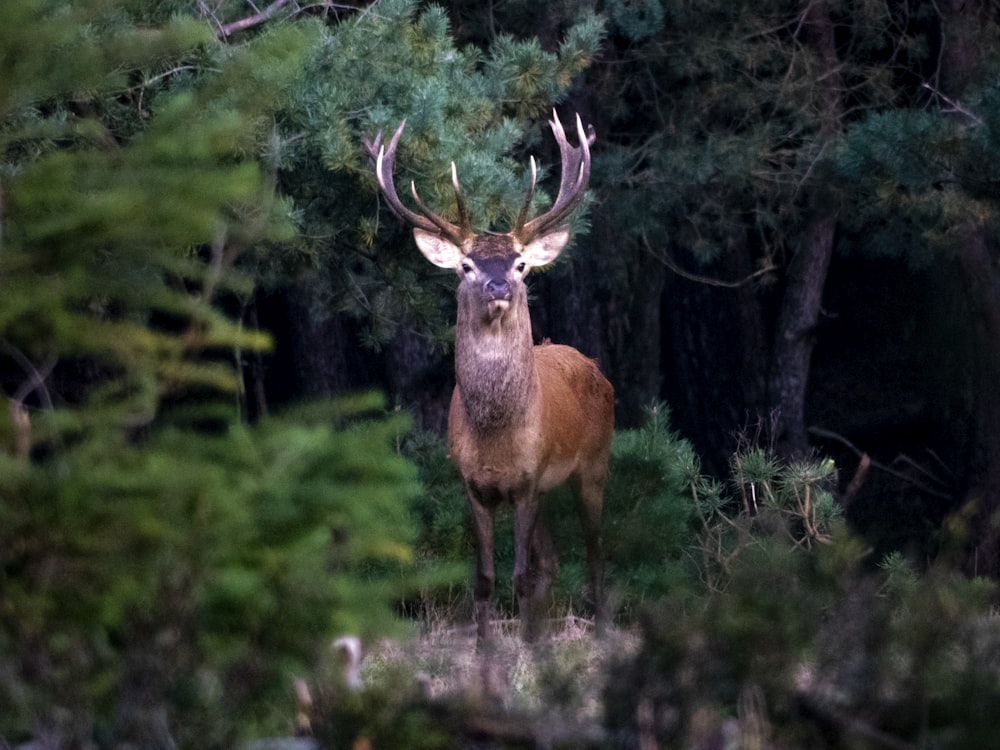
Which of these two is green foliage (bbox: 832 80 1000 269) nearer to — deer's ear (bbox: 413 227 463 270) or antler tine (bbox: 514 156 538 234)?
antler tine (bbox: 514 156 538 234)

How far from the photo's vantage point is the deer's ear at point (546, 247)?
8008 mm

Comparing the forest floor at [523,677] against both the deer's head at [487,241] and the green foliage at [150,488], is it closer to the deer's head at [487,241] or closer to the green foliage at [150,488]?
the green foliage at [150,488]

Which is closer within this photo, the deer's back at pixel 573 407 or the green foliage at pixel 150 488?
the green foliage at pixel 150 488

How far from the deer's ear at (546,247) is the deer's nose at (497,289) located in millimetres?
487

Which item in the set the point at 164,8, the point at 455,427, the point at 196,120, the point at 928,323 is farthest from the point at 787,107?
the point at 196,120

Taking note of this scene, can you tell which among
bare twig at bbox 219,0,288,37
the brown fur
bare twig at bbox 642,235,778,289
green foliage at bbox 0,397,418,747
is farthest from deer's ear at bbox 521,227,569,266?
bare twig at bbox 642,235,778,289

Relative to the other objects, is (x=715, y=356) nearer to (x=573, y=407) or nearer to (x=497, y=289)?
(x=573, y=407)

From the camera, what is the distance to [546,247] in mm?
8125

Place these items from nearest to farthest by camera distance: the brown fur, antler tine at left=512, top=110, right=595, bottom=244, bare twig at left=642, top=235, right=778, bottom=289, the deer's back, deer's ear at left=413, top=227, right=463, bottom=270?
the brown fur < deer's ear at left=413, top=227, right=463, bottom=270 < antler tine at left=512, top=110, right=595, bottom=244 < the deer's back < bare twig at left=642, top=235, right=778, bottom=289

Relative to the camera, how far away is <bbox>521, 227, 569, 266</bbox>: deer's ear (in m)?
8.01

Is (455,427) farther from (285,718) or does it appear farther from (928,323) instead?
(928,323)

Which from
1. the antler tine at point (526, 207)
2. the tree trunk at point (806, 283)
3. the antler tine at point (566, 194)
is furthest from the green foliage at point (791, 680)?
the tree trunk at point (806, 283)

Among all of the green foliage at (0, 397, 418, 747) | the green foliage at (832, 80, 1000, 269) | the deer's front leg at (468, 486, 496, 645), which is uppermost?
the green foliage at (0, 397, 418, 747)

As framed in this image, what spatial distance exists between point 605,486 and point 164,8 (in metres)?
3.77
